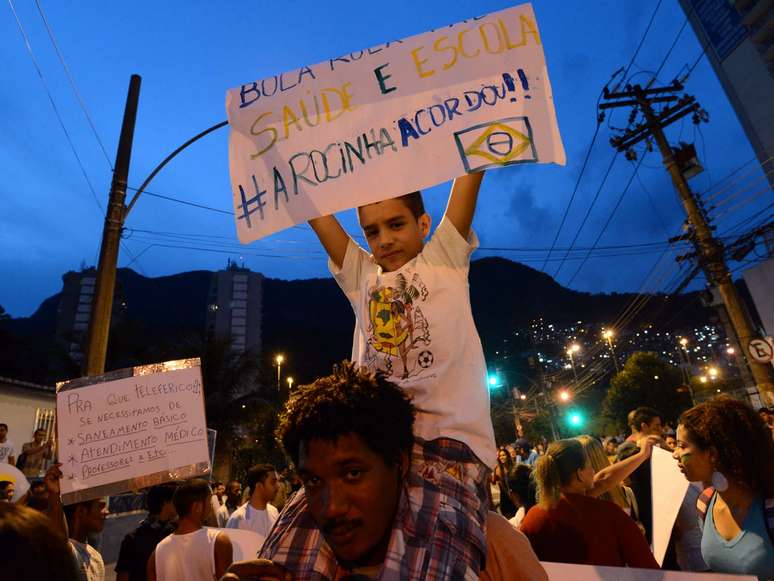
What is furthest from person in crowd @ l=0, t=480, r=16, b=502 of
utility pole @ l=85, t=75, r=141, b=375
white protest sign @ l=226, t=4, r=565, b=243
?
white protest sign @ l=226, t=4, r=565, b=243

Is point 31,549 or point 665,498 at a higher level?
point 31,549

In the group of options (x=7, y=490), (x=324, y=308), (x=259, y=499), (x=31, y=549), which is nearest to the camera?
(x=31, y=549)

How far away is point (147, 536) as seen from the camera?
14.6 feet

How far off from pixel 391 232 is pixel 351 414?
3.23ft

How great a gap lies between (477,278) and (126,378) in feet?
590

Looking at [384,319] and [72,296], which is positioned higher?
[72,296]

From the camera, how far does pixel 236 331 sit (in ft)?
240

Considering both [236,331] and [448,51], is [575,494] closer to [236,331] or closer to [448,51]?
[448,51]

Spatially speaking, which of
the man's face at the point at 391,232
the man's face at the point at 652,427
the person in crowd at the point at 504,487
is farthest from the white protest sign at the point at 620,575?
the person in crowd at the point at 504,487

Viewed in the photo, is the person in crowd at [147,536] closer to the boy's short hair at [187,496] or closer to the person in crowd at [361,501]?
the boy's short hair at [187,496]

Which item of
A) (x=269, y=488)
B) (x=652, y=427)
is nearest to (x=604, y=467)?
(x=652, y=427)

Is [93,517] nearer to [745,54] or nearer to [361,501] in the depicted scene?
[361,501]

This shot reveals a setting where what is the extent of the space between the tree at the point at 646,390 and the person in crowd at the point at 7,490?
4474cm

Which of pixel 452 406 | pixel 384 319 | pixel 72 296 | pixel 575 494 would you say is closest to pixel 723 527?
pixel 575 494
